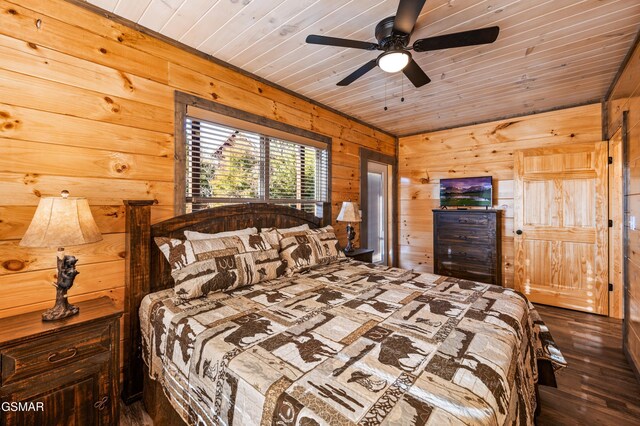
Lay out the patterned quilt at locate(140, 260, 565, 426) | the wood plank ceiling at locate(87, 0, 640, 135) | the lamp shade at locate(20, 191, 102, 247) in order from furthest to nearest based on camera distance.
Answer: the wood plank ceiling at locate(87, 0, 640, 135) → the lamp shade at locate(20, 191, 102, 247) → the patterned quilt at locate(140, 260, 565, 426)

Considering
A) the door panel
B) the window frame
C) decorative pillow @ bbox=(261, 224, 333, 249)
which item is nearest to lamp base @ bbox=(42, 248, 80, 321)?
the window frame

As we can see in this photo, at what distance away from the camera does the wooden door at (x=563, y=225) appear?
134 inches

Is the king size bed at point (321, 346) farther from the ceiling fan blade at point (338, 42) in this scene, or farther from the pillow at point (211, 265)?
the ceiling fan blade at point (338, 42)

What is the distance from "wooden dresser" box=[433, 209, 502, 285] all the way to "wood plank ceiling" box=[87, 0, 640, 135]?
1589 millimetres

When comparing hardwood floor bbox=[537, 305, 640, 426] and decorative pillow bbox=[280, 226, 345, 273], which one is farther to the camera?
decorative pillow bbox=[280, 226, 345, 273]

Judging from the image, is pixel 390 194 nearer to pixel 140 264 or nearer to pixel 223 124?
pixel 223 124

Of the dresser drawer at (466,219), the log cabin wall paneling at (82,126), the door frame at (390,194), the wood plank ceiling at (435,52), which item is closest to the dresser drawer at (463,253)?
the dresser drawer at (466,219)

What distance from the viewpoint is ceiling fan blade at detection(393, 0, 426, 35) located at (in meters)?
1.47

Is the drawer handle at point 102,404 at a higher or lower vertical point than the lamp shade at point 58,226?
lower

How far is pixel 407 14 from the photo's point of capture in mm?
1570

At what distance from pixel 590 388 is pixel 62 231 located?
3.63 meters

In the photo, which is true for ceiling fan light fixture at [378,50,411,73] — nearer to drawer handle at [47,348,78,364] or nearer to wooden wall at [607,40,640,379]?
wooden wall at [607,40,640,379]

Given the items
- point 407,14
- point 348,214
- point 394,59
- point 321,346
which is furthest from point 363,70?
point 321,346

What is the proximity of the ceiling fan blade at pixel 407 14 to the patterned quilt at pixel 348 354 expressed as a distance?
5.62 ft
